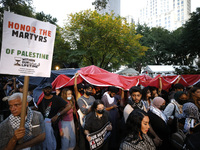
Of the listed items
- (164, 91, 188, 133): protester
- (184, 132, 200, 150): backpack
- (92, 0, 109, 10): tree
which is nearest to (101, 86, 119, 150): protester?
(164, 91, 188, 133): protester

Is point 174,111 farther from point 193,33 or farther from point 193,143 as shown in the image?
point 193,33

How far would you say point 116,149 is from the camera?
157 inches

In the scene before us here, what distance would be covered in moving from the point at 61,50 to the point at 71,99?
12.5m

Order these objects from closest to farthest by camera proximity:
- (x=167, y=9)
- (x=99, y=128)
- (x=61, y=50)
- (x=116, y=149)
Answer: (x=99, y=128) < (x=116, y=149) < (x=61, y=50) < (x=167, y=9)

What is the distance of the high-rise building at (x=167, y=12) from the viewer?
95562 mm

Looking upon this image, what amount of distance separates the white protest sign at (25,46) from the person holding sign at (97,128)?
1524 millimetres

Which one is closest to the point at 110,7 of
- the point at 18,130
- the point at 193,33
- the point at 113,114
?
the point at 193,33

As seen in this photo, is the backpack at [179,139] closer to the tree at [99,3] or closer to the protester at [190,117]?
the protester at [190,117]

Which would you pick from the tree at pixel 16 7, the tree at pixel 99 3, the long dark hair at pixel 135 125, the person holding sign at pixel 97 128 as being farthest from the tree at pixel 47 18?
the long dark hair at pixel 135 125

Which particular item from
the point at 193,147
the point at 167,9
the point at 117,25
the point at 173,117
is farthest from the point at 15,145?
the point at 167,9

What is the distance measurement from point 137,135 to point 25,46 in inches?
82.3

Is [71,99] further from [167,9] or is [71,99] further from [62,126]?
[167,9]

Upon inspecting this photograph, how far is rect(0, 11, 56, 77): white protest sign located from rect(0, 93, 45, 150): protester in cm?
48

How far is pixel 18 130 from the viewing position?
1651mm
